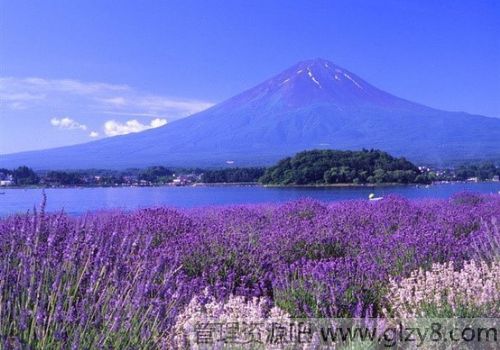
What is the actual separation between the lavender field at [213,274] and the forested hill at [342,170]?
64.6 feet

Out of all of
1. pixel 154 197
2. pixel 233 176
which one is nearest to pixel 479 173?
pixel 233 176

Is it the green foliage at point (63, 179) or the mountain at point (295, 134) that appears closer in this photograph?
the green foliage at point (63, 179)

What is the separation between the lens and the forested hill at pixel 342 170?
26391mm

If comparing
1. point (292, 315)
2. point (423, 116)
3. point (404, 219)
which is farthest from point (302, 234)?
point (423, 116)

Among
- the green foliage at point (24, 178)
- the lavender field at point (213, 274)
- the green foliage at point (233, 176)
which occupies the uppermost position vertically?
the green foliage at point (24, 178)

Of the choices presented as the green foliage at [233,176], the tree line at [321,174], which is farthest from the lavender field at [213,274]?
the green foliage at [233,176]

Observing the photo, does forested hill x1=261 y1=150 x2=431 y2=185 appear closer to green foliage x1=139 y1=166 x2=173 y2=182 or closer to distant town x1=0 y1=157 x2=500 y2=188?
distant town x1=0 y1=157 x2=500 y2=188

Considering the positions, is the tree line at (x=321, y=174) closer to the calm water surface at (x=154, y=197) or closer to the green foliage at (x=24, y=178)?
the green foliage at (x=24, y=178)

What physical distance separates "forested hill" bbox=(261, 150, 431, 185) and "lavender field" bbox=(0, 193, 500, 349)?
19.7m

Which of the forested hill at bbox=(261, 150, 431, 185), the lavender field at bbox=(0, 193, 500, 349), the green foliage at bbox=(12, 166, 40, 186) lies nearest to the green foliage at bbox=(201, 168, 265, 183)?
the forested hill at bbox=(261, 150, 431, 185)

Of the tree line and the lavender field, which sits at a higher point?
the tree line

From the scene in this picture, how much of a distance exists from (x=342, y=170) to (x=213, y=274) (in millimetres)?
22796

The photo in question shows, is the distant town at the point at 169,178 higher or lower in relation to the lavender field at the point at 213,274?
higher

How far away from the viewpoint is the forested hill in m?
26.4
